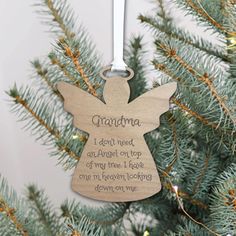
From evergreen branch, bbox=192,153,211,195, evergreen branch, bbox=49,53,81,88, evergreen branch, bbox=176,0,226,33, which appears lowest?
evergreen branch, bbox=192,153,211,195

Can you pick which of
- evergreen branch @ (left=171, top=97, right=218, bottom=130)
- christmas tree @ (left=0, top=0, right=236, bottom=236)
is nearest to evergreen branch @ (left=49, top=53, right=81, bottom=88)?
christmas tree @ (left=0, top=0, right=236, bottom=236)

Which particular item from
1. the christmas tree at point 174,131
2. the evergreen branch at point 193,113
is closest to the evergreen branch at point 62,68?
the christmas tree at point 174,131

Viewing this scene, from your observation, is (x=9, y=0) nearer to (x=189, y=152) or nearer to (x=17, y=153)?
(x=17, y=153)

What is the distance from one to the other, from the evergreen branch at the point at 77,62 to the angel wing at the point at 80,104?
2 centimetres

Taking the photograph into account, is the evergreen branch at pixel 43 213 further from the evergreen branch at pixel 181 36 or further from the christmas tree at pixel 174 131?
the evergreen branch at pixel 181 36

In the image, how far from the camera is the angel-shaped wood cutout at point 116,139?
0.50 metres

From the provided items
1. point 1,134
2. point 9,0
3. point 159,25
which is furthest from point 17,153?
point 159,25

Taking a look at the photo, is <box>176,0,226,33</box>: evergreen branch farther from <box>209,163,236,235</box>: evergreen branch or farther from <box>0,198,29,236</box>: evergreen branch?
<box>0,198,29,236</box>: evergreen branch

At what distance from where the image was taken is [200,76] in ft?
1.54

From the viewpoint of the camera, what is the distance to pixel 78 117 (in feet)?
1.66

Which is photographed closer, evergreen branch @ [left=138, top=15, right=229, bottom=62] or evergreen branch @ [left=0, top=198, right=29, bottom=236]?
evergreen branch @ [left=0, top=198, right=29, bottom=236]

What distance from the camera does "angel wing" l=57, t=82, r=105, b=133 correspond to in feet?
1.64

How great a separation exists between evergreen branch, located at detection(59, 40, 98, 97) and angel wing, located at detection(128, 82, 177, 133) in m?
0.05

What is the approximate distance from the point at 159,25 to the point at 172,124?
0.19 metres
